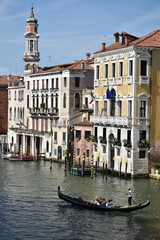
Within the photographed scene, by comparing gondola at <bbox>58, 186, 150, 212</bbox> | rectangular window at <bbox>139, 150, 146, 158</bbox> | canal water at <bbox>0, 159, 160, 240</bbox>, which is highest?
rectangular window at <bbox>139, 150, 146, 158</bbox>

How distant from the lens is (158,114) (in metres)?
39.2

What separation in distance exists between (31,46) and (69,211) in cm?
4101

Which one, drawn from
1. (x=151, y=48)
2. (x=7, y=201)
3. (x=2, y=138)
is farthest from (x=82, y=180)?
(x=2, y=138)

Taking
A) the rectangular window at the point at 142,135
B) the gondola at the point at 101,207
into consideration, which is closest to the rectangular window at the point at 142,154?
the rectangular window at the point at 142,135

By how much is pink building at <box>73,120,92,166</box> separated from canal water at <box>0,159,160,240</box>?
514cm

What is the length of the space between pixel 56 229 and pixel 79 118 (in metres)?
28.6

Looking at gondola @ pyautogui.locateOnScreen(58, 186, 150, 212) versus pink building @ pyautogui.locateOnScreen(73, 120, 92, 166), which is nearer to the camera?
gondola @ pyautogui.locateOnScreen(58, 186, 150, 212)

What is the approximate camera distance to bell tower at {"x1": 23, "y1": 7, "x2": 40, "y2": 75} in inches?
2530

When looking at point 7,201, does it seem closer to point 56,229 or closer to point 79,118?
point 56,229

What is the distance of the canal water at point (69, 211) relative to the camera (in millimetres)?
23531

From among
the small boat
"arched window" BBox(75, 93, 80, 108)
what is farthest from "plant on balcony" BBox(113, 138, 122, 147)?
the small boat

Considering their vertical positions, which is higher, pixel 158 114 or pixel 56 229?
pixel 158 114

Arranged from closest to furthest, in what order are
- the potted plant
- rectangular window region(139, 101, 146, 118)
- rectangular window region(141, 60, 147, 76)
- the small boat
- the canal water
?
the canal water < the potted plant < rectangular window region(141, 60, 147, 76) < rectangular window region(139, 101, 146, 118) < the small boat

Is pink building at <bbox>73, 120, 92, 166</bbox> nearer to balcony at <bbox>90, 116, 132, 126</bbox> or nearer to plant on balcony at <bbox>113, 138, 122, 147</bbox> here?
balcony at <bbox>90, 116, 132, 126</bbox>
